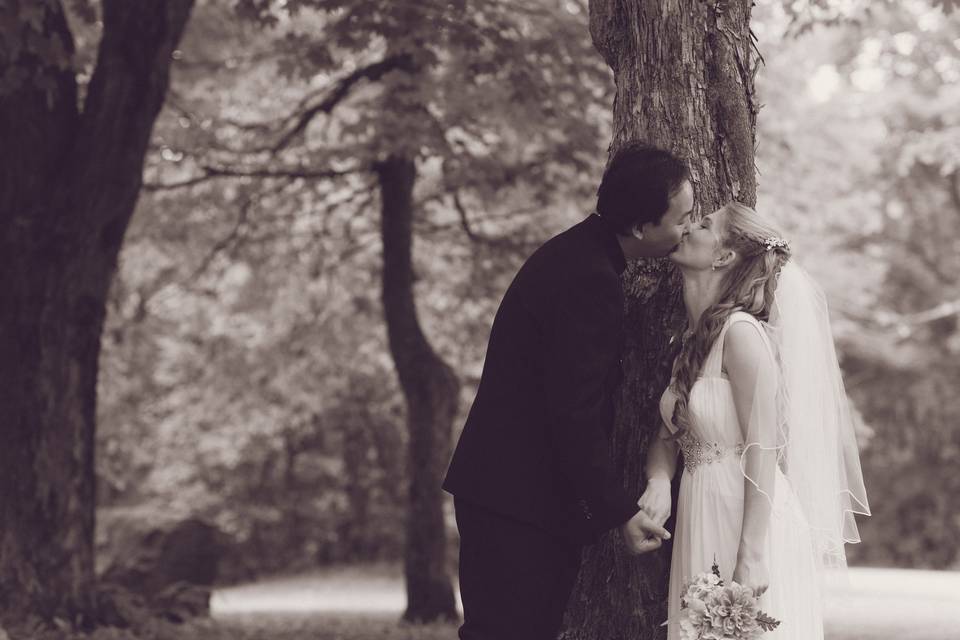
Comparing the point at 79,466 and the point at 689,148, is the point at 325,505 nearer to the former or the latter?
the point at 79,466

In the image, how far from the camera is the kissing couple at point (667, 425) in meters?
3.83

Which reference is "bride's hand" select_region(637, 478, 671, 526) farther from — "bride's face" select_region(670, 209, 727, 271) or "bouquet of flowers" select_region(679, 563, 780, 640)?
"bride's face" select_region(670, 209, 727, 271)

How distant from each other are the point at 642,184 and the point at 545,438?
36.2 inches

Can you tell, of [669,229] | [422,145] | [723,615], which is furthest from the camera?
[422,145]

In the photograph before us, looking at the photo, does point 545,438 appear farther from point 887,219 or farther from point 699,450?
point 887,219

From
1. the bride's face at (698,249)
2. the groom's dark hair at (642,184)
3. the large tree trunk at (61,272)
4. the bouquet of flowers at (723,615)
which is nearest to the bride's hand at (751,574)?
the bouquet of flowers at (723,615)

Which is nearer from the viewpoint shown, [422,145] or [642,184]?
[642,184]

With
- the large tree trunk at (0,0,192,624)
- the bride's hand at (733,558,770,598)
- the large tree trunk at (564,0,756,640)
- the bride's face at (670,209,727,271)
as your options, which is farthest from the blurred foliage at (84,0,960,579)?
the bride's hand at (733,558,770,598)

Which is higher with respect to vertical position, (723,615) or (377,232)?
(377,232)

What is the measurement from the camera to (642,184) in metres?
3.92

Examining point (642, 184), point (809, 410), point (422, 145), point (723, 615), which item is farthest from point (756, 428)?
point (422, 145)

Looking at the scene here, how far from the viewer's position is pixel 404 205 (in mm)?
12406

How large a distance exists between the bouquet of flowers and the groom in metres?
0.23

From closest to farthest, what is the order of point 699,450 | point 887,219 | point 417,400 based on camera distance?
point 699,450
point 417,400
point 887,219
